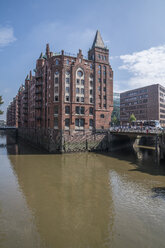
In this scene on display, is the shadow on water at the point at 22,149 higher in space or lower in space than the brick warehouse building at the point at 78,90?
lower

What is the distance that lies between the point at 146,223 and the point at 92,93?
3934cm

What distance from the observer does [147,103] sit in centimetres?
9981

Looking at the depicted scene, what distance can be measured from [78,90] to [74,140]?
545 inches

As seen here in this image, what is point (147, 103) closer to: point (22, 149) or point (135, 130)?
Result: point (135, 130)

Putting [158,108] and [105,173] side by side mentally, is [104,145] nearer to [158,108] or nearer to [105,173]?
[105,173]

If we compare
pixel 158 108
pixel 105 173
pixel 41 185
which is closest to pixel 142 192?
pixel 105 173

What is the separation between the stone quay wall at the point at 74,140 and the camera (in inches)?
A: 1655

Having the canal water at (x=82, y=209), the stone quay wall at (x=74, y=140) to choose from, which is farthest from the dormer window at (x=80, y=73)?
the canal water at (x=82, y=209)

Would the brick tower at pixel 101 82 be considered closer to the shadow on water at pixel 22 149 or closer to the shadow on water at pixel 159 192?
the shadow on water at pixel 22 149

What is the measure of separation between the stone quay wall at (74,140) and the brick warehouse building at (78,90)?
5.29 feet

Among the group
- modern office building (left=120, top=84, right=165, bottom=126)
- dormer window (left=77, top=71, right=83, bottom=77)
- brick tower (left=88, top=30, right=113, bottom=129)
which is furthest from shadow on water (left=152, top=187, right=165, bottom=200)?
modern office building (left=120, top=84, right=165, bottom=126)

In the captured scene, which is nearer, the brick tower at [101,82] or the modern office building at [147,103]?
the brick tower at [101,82]

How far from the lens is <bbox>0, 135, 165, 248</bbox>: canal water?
10539mm

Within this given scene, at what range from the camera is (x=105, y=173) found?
25.3 metres
